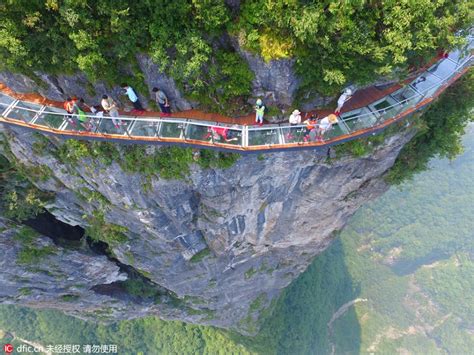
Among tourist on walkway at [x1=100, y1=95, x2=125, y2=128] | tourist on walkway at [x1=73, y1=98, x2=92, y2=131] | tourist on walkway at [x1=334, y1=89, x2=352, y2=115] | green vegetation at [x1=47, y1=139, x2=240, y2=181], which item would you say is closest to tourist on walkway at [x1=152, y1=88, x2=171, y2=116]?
green vegetation at [x1=47, y1=139, x2=240, y2=181]

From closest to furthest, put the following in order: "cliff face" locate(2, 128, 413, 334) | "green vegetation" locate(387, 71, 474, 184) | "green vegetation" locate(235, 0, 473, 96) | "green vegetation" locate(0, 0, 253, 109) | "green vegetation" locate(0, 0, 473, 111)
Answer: "green vegetation" locate(235, 0, 473, 96) → "green vegetation" locate(0, 0, 473, 111) → "green vegetation" locate(0, 0, 253, 109) → "cliff face" locate(2, 128, 413, 334) → "green vegetation" locate(387, 71, 474, 184)

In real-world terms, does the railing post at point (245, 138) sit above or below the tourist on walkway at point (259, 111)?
below

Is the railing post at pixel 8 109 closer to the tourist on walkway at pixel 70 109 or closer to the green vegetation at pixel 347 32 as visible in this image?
the tourist on walkway at pixel 70 109

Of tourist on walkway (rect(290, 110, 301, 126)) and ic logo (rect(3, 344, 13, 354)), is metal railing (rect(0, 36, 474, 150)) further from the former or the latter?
ic logo (rect(3, 344, 13, 354))

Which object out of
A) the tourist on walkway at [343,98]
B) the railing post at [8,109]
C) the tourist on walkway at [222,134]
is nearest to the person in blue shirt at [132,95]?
the tourist on walkway at [222,134]

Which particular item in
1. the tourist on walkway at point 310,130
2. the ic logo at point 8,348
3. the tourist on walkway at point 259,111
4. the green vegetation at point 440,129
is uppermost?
the green vegetation at point 440,129

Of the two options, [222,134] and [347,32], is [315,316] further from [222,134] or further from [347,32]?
[347,32]

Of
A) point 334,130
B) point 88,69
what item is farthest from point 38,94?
point 334,130
